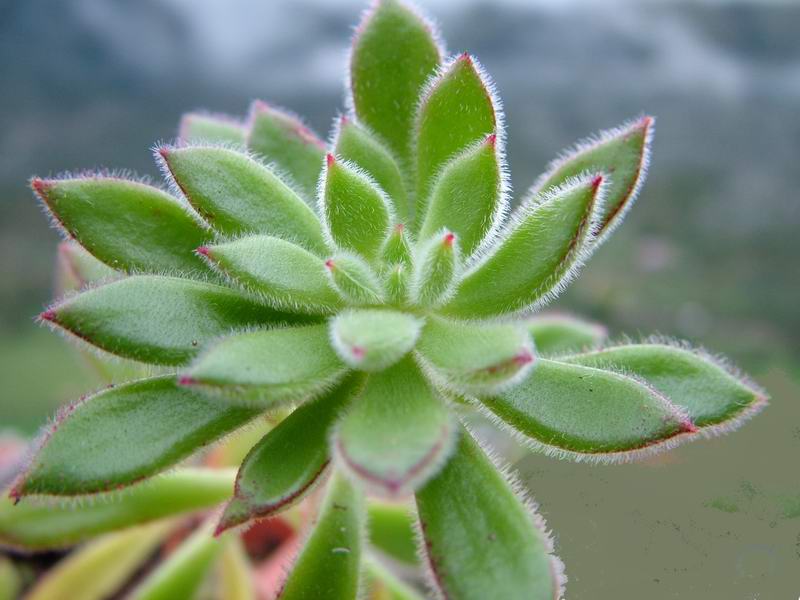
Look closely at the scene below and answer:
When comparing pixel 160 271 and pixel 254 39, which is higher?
pixel 254 39

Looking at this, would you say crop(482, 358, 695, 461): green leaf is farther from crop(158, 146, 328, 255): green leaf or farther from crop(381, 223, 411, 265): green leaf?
crop(158, 146, 328, 255): green leaf

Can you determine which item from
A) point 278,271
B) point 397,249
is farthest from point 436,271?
point 278,271

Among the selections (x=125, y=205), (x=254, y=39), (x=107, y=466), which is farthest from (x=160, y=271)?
(x=254, y=39)

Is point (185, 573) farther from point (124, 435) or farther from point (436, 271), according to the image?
point (436, 271)

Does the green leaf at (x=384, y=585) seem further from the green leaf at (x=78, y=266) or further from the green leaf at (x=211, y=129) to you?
the green leaf at (x=211, y=129)

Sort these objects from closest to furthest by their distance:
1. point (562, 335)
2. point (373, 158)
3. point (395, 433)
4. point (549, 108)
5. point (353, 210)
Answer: point (395, 433)
point (353, 210)
point (373, 158)
point (562, 335)
point (549, 108)

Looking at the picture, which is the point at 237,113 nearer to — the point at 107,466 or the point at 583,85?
the point at 583,85
